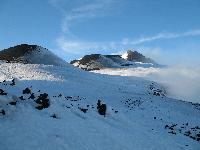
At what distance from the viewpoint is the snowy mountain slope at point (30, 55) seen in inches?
3101

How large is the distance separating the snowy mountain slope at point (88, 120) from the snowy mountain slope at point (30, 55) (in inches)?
1427

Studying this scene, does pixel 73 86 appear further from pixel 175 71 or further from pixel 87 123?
pixel 175 71

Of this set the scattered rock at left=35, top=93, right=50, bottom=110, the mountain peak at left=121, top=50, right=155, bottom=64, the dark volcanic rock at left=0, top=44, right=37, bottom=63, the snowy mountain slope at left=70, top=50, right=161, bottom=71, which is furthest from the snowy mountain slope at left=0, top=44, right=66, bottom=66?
the mountain peak at left=121, top=50, right=155, bottom=64

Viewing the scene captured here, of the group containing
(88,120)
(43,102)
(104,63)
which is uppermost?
(104,63)

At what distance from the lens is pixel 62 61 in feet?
256

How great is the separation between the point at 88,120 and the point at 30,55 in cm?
6241

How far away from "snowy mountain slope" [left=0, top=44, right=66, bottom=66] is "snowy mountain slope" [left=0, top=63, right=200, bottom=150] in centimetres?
3625

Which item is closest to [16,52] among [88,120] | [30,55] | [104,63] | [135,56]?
[30,55]

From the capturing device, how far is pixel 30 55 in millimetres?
84562

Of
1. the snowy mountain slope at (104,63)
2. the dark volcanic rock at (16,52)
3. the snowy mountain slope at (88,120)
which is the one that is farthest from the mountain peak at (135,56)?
the snowy mountain slope at (88,120)

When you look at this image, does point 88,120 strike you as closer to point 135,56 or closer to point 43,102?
point 43,102

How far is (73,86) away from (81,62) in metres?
72.8

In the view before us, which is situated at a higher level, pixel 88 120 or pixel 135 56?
pixel 135 56

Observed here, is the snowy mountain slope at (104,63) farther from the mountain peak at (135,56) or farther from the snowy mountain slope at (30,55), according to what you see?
the mountain peak at (135,56)
